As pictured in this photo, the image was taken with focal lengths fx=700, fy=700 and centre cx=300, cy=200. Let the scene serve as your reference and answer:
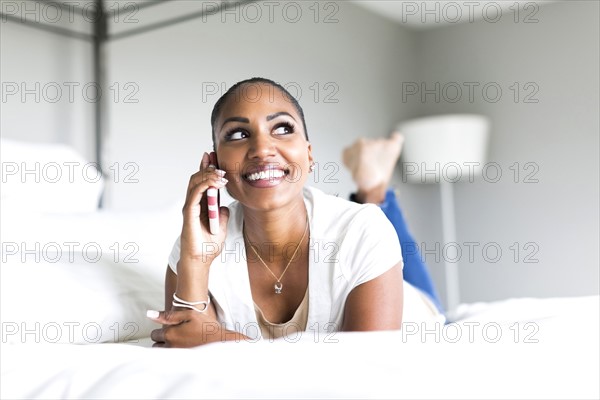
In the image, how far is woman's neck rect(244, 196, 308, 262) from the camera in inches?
42.9

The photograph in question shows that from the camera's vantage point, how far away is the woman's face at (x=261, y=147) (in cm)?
101

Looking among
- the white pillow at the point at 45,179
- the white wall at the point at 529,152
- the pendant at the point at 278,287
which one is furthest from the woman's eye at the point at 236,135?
the white wall at the point at 529,152

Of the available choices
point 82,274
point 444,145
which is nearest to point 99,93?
point 82,274

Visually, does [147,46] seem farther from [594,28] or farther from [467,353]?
[594,28]

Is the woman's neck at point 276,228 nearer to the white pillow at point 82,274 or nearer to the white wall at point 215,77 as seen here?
the white pillow at point 82,274

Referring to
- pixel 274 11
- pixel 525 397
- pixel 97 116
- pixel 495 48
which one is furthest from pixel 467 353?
pixel 495 48

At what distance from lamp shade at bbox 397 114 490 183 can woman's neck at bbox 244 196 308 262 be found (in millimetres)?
2534

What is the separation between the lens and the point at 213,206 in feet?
3.49

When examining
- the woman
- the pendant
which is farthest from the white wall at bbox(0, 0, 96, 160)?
the pendant

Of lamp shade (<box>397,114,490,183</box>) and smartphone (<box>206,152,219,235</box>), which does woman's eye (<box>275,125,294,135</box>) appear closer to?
smartphone (<box>206,152,219,235</box>)

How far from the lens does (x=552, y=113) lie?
3482 mm

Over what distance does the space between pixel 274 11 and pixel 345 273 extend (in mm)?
1948

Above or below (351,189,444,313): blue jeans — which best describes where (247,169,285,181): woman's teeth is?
above

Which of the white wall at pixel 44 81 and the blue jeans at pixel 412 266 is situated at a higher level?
the white wall at pixel 44 81
